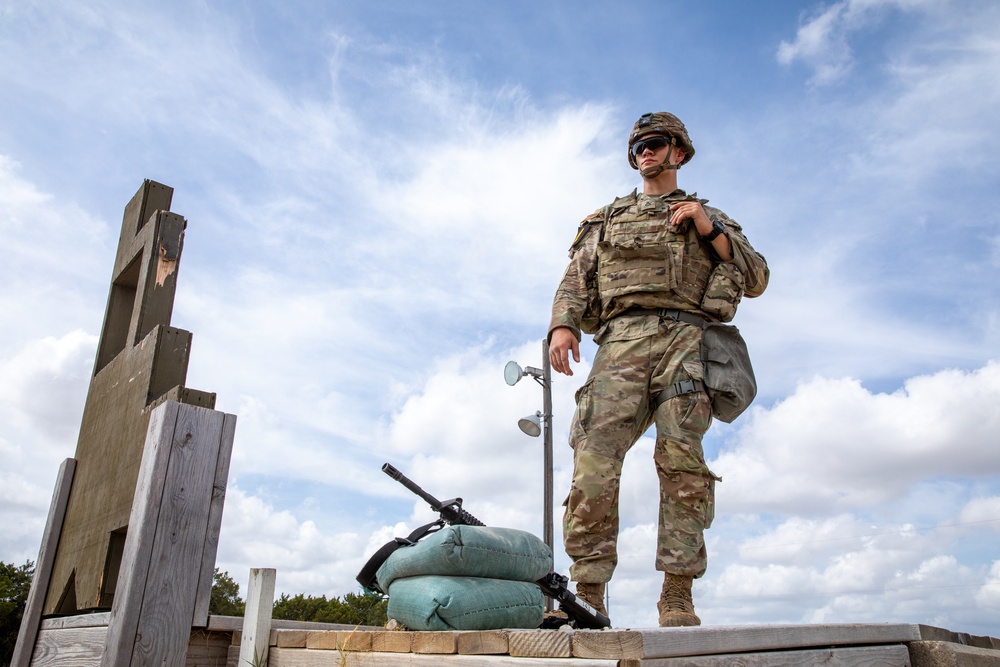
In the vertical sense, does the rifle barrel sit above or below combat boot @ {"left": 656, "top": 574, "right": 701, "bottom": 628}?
above

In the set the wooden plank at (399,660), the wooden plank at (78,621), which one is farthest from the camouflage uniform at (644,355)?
the wooden plank at (78,621)

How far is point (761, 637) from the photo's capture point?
6.72 feet

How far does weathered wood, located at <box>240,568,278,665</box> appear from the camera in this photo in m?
2.88

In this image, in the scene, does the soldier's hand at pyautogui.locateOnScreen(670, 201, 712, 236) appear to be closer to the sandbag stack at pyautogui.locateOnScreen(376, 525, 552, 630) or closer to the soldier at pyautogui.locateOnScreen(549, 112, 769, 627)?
the soldier at pyautogui.locateOnScreen(549, 112, 769, 627)

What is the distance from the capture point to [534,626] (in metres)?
2.79

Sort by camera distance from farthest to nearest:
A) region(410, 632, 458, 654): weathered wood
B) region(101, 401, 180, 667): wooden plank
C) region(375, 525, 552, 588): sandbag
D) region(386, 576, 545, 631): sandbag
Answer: region(101, 401, 180, 667): wooden plank < region(375, 525, 552, 588): sandbag < region(386, 576, 545, 631): sandbag < region(410, 632, 458, 654): weathered wood

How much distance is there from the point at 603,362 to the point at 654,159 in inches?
47.0

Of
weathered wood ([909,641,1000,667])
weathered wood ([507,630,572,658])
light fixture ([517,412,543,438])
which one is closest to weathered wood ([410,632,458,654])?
weathered wood ([507,630,572,658])

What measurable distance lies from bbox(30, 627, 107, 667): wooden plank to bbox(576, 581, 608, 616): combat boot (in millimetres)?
1960

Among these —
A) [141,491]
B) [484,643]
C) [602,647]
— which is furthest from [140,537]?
[602,647]

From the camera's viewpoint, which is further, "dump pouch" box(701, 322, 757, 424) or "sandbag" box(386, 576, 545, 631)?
"dump pouch" box(701, 322, 757, 424)

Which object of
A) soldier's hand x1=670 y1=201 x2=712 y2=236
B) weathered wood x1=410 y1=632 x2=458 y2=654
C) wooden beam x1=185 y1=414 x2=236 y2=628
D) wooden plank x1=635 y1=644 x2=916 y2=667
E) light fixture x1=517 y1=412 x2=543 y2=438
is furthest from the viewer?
light fixture x1=517 y1=412 x2=543 y2=438

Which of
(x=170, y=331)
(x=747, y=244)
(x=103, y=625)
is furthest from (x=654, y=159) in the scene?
(x=103, y=625)

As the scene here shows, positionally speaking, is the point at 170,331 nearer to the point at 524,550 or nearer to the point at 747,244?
the point at 524,550
